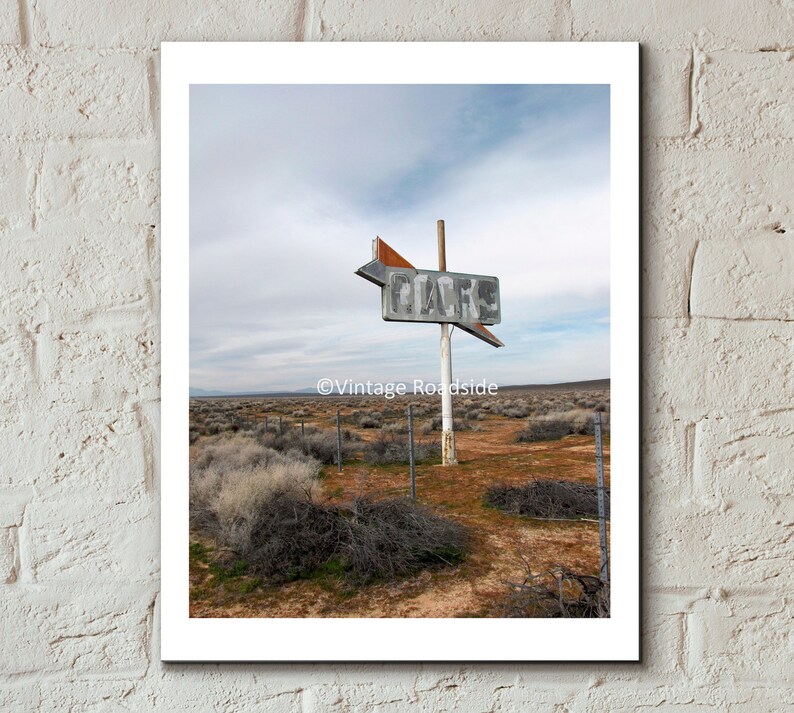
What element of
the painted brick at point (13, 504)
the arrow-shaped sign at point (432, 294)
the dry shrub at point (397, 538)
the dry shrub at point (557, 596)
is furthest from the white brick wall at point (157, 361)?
the arrow-shaped sign at point (432, 294)

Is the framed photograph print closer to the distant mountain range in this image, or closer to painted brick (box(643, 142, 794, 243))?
the distant mountain range

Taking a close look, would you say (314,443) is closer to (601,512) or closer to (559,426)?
(559,426)

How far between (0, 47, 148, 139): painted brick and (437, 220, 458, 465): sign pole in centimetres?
65

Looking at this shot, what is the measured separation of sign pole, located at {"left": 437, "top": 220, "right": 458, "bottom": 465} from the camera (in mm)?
1373

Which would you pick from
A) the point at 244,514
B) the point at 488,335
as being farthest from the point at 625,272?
the point at 244,514

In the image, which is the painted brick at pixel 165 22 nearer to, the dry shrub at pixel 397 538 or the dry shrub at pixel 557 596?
the dry shrub at pixel 397 538

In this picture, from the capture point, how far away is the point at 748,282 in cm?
139

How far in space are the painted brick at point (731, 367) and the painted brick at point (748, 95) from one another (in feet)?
1.26

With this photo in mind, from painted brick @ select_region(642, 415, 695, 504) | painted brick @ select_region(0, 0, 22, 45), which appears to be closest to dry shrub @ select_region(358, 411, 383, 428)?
painted brick @ select_region(642, 415, 695, 504)

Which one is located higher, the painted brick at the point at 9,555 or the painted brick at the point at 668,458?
the painted brick at the point at 668,458

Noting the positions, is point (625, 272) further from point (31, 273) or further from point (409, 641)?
point (31, 273)

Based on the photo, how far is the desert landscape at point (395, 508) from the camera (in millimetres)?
1369

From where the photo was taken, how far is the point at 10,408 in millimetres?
1404

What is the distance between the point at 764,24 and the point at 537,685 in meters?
1.37
